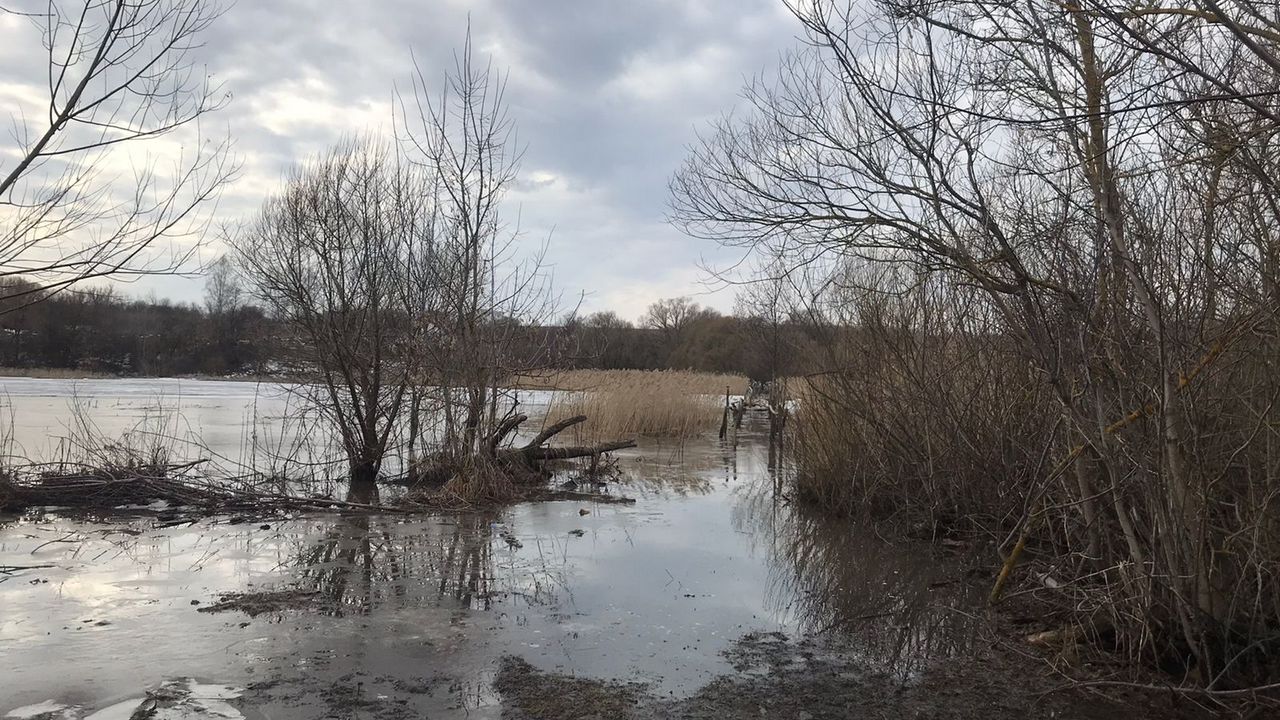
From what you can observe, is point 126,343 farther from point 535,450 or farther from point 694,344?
point 535,450

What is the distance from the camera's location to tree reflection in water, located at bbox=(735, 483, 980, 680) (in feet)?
16.2

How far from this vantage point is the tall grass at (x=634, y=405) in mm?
16781

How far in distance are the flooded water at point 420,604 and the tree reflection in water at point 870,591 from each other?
26 mm

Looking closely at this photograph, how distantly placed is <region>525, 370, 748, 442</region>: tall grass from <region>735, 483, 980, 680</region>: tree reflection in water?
790 cm

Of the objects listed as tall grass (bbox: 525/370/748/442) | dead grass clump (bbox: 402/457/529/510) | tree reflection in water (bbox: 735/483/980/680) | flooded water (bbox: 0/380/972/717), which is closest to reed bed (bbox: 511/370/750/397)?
tall grass (bbox: 525/370/748/442)

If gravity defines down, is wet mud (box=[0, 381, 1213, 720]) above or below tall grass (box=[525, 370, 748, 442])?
below

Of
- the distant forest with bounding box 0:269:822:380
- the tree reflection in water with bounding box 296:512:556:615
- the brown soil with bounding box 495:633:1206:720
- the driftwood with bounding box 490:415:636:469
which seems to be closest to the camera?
the brown soil with bounding box 495:633:1206:720

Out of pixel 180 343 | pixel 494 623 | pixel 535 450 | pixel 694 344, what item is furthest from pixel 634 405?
pixel 180 343

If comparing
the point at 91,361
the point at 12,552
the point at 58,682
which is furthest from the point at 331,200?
the point at 91,361

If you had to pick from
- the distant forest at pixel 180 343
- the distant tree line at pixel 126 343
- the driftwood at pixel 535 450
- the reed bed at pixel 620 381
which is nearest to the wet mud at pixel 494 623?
the driftwood at pixel 535 450

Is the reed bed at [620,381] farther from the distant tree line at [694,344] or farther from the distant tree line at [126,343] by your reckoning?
the distant tree line at [126,343]

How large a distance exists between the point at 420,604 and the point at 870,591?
10.5 ft

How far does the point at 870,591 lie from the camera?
6.17 metres

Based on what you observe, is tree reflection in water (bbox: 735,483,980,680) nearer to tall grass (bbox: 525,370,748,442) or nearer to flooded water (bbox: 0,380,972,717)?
flooded water (bbox: 0,380,972,717)
